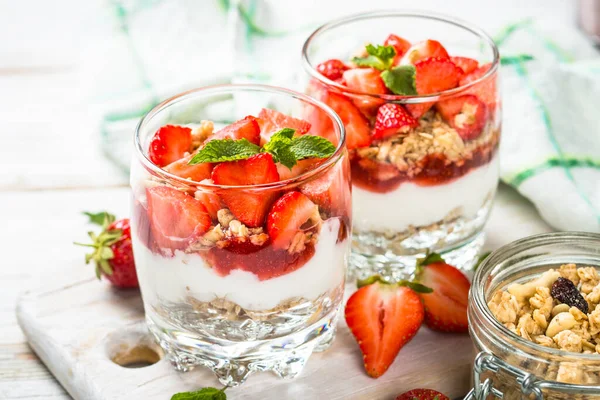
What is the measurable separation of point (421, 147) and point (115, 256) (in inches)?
25.9

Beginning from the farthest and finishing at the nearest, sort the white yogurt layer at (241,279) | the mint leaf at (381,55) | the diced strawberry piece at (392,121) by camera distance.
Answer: the mint leaf at (381,55) < the diced strawberry piece at (392,121) < the white yogurt layer at (241,279)

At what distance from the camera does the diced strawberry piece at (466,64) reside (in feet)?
6.37

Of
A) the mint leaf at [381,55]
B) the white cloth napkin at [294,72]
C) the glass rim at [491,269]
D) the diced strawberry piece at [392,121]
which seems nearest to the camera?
the glass rim at [491,269]

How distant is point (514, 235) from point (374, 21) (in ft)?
1.95

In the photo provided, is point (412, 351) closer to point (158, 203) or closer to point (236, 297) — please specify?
point (236, 297)

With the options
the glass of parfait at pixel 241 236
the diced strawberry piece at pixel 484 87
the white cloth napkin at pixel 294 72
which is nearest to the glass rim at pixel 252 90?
the glass of parfait at pixel 241 236

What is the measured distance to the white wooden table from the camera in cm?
199

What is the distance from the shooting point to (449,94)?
1784 millimetres

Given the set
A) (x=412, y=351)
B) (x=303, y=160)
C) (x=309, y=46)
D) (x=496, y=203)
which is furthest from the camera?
(x=496, y=203)

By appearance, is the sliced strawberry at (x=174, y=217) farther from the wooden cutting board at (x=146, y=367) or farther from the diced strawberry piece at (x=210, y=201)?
the wooden cutting board at (x=146, y=367)

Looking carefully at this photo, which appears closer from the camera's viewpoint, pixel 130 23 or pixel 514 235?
pixel 514 235

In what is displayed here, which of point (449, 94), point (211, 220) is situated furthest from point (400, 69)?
point (211, 220)

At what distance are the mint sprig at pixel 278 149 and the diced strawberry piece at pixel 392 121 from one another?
20 cm

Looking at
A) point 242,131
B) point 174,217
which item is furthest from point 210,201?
point 242,131
